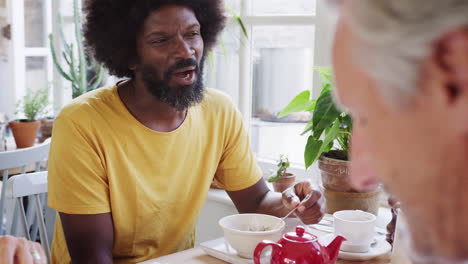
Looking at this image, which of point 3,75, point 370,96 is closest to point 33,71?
point 3,75

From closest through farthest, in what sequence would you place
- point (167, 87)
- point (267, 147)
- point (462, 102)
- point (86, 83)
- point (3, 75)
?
point (462, 102) → point (167, 87) → point (267, 147) → point (86, 83) → point (3, 75)

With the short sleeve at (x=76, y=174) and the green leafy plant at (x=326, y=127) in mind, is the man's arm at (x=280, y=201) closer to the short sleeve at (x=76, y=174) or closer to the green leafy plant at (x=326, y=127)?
the green leafy plant at (x=326, y=127)

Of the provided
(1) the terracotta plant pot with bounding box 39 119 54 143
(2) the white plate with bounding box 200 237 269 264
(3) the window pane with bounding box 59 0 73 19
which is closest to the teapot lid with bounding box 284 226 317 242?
(2) the white plate with bounding box 200 237 269 264

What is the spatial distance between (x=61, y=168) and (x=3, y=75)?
2.09 meters

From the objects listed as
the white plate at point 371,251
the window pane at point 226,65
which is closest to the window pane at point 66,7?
the window pane at point 226,65

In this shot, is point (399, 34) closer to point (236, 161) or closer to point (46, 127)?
point (236, 161)

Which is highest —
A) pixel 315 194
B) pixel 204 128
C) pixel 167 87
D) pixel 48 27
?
pixel 48 27

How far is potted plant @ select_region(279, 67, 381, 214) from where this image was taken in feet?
5.64

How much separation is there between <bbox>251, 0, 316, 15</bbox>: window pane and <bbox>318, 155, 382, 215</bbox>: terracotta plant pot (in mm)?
703

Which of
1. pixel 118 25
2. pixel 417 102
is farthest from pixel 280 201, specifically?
pixel 417 102

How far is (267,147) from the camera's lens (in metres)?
2.46

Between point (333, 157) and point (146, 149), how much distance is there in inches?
23.9

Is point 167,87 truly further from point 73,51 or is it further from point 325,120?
point 73,51

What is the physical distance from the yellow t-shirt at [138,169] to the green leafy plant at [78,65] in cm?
136
